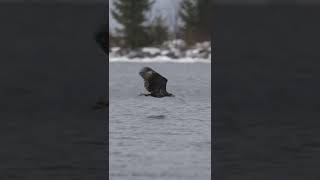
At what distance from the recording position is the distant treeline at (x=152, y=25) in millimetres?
41312

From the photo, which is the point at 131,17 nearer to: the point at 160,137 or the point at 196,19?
the point at 196,19

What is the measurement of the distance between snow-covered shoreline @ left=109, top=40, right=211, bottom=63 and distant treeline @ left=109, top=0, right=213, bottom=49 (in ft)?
6.20

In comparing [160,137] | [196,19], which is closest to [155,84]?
[160,137]

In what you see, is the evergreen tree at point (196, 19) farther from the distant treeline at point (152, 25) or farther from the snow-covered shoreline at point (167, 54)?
the snow-covered shoreline at point (167, 54)

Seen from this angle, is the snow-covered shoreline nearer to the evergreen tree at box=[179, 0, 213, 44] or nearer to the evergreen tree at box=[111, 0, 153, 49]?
the evergreen tree at box=[179, 0, 213, 44]

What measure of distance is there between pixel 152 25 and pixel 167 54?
371 inches

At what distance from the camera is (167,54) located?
113 feet

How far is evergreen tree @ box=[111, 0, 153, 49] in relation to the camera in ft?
137

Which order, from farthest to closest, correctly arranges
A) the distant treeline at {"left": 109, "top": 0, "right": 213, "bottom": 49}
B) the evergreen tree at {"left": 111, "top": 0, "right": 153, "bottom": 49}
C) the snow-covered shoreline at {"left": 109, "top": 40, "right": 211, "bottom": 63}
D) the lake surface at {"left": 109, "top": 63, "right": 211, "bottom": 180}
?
1. the evergreen tree at {"left": 111, "top": 0, "right": 153, "bottom": 49}
2. the distant treeline at {"left": 109, "top": 0, "right": 213, "bottom": 49}
3. the snow-covered shoreline at {"left": 109, "top": 40, "right": 211, "bottom": 63}
4. the lake surface at {"left": 109, "top": 63, "right": 211, "bottom": 180}

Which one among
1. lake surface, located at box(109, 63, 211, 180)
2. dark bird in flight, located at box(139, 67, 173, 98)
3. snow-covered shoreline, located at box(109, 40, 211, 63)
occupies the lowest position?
lake surface, located at box(109, 63, 211, 180)

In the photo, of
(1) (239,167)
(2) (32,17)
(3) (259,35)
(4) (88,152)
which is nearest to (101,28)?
(4) (88,152)

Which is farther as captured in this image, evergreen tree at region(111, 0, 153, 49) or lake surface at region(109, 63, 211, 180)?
evergreen tree at region(111, 0, 153, 49)

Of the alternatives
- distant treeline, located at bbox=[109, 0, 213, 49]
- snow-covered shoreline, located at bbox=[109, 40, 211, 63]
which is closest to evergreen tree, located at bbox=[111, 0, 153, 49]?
distant treeline, located at bbox=[109, 0, 213, 49]

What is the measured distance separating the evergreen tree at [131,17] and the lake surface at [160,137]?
104 ft
